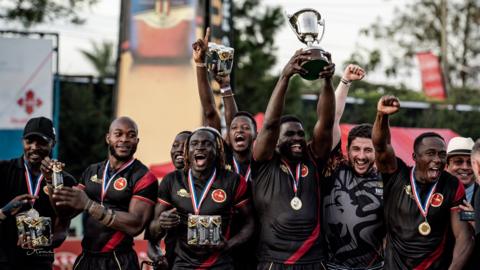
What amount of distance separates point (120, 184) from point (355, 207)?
2068 millimetres

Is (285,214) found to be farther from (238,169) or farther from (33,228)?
(33,228)

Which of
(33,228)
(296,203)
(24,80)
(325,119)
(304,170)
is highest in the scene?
(24,80)

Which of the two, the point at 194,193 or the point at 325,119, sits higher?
the point at 325,119

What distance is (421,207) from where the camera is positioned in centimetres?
687

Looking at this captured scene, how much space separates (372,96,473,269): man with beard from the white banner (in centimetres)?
1158

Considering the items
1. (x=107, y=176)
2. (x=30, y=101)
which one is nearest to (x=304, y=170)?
(x=107, y=176)

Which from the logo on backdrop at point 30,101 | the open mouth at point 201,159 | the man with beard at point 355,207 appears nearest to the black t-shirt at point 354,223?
the man with beard at point 355,207

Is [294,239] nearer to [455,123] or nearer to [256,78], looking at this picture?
[256,78]

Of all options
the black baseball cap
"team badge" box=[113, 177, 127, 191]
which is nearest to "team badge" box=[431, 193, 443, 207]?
"team badge" box=[113, 177, 127, 191]

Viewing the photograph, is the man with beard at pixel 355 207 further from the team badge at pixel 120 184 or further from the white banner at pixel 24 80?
the white banner at pixel 24 80

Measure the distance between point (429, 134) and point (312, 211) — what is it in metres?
1.18

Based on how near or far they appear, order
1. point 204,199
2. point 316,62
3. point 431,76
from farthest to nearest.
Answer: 1. point 431,76
2. point 204,199
3. point 316,62

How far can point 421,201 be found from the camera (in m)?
6.91

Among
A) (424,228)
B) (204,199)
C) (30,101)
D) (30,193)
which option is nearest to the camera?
(424,228)
